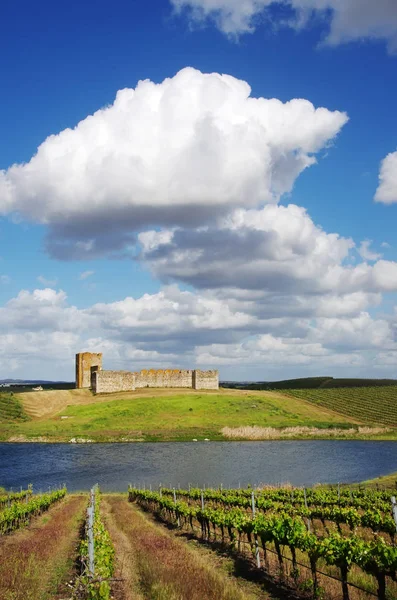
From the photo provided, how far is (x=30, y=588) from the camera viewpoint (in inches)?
628

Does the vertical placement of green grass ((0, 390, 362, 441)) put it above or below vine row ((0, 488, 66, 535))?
below

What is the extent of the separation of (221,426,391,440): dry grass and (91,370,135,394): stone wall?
45.9 m

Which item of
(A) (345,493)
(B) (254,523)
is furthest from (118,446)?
(B) (254,523)

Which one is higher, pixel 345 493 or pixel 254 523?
pixel 254 523

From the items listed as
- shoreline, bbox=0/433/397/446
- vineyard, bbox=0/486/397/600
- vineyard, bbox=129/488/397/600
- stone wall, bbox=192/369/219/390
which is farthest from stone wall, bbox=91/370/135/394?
vineyard, bbox=0/486/397/600

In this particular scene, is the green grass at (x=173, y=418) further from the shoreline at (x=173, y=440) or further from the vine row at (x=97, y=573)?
the vine row at (x=97, y=573)

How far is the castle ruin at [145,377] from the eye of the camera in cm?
14012

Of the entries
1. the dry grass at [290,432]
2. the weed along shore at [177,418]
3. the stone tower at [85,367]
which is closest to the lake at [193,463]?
the dry grass at [290,432]

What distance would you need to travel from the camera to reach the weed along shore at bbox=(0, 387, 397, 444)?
97.1 m

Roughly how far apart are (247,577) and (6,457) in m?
67.1

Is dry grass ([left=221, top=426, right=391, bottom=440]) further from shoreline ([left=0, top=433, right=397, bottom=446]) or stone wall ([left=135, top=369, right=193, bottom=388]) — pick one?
stone wall ([left=135, top=369, right=193, bottom=388])

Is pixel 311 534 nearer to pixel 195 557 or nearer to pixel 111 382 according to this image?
pixel 195 557

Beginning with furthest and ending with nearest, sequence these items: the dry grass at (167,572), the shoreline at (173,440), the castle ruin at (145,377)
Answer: the castle ruin at (145,377)
the shoreline at (173,440)
the dry grass at (167,572)

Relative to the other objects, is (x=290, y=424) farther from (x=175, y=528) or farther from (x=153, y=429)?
(x=175, y=528)
